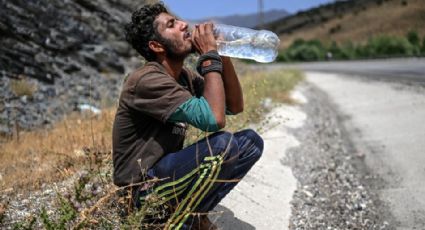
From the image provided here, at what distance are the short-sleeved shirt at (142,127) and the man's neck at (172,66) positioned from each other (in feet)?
0.21

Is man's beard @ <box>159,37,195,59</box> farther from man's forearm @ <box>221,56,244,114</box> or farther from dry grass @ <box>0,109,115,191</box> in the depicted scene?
dry grass @ <box>0,109,115,191</box>

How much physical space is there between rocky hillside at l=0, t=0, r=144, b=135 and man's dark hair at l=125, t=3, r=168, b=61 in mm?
4427

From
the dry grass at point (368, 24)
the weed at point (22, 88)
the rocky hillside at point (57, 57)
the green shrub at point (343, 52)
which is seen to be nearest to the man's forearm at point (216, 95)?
the rocky hillside at point (57, 57)

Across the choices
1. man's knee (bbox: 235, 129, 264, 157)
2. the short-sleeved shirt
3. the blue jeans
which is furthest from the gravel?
the short-sleeved shirt

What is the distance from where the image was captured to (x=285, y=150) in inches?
290

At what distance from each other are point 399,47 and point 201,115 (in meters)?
36.6

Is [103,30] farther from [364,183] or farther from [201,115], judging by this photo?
[201,115]

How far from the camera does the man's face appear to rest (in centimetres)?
342

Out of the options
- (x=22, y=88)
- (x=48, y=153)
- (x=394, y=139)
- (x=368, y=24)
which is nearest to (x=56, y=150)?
(x=48, y=153)

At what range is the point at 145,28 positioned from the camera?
11.3 feet

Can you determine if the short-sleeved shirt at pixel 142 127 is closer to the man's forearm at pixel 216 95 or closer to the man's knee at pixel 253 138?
the man's forearm at pixel 216 95

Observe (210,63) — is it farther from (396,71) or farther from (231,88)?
(396,71)

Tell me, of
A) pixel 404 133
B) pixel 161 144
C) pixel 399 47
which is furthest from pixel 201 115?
pixel 399 47

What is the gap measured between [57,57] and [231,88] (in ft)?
23.2
